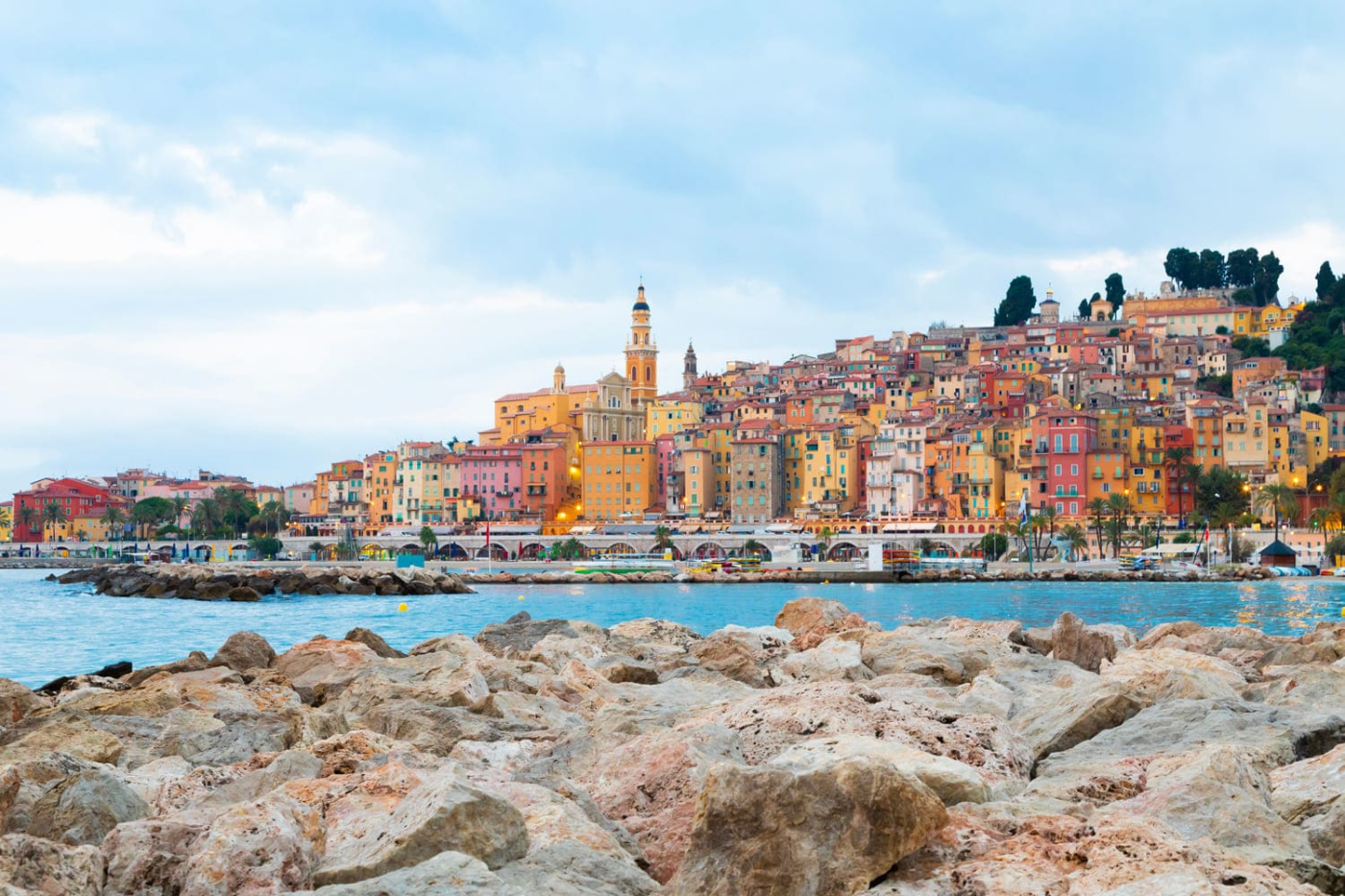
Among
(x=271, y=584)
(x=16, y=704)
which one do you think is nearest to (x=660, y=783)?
(x=16, y=704)

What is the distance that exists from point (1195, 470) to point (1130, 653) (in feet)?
272

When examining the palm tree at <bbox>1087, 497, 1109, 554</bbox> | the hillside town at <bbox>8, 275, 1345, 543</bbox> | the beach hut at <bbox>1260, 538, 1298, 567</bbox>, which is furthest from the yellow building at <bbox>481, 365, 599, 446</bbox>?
the beach hut at <bbox>1260, 538, 1298, 567</bbox>

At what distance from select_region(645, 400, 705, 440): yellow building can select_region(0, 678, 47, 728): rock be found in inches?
4233

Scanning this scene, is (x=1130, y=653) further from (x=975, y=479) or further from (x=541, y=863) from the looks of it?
(x=975, y=479)

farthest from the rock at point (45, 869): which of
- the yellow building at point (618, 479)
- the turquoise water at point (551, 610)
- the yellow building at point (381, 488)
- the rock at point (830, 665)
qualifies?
the yellow building at point (381, 488)

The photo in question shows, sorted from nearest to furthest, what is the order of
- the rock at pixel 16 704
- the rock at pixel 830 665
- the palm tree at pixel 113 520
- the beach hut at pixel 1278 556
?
the rock at pixel 16 704
the rock at pixel 830 665
the beach hut at pixel 1278 556
the palm tree at pixel 113 520

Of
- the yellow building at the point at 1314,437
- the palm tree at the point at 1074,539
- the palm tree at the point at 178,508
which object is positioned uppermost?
the yellow building at the point at 1314,437

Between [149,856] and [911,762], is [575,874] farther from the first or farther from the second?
[149,856]

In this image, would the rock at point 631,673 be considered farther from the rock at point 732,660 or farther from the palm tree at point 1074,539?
the palm tree at point 1074,539

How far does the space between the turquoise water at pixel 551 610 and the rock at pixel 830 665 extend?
13152 millimetres

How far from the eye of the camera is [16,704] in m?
10.4

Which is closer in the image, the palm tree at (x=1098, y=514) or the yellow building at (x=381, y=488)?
the palm tree at (x=1098, y=514)

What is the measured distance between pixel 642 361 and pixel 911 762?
125 meters

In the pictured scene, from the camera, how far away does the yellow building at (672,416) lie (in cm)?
11981
